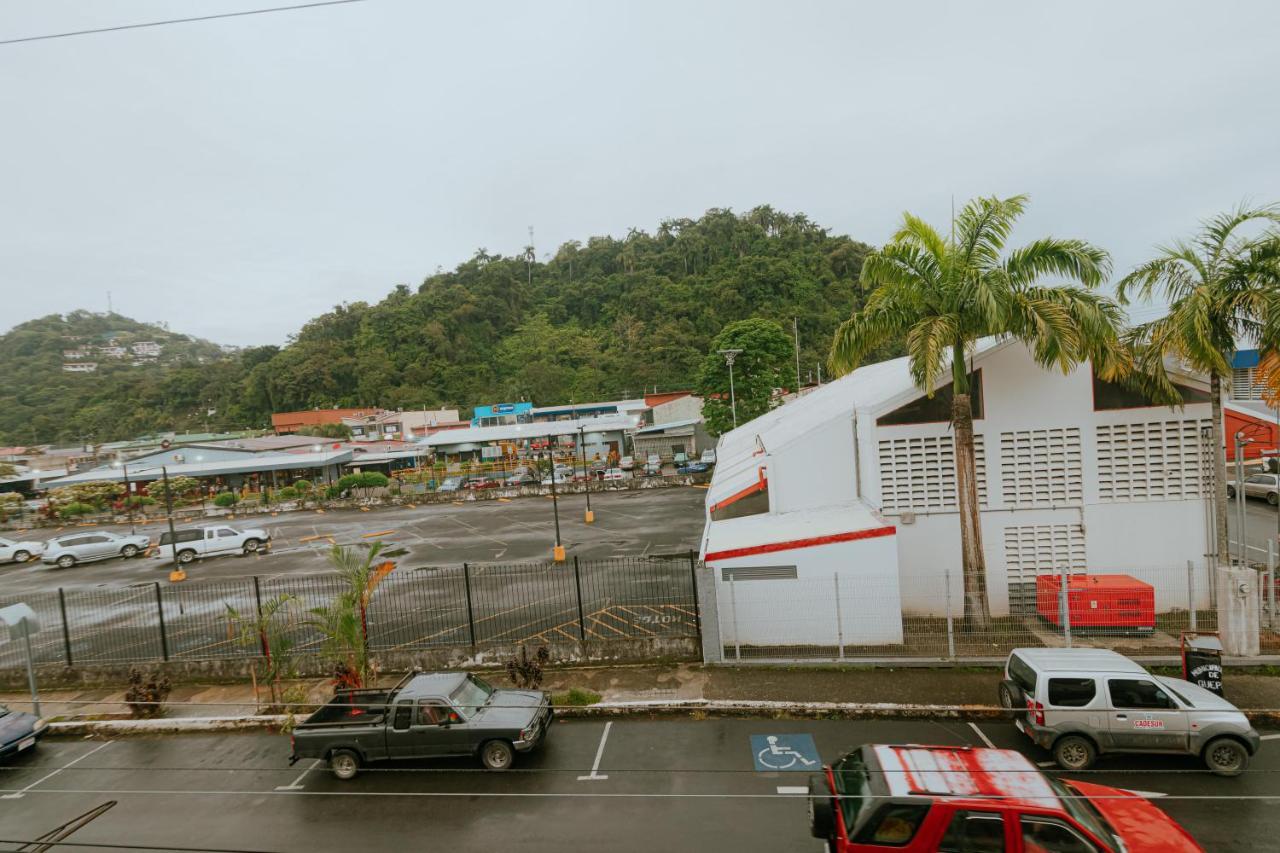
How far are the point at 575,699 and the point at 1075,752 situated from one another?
24.0 feet

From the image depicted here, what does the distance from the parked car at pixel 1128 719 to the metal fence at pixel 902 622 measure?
3131 millimetres

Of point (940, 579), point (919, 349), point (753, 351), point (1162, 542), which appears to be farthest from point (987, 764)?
point (753, 351)

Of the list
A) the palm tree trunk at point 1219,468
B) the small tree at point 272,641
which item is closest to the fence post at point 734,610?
the small tree at point 272,641

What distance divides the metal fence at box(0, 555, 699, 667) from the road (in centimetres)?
317

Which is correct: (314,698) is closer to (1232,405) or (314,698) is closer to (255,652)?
(255,652)

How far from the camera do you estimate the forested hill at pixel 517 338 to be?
77.8 m

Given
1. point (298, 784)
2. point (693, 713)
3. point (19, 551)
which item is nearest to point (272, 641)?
point (298, 784)

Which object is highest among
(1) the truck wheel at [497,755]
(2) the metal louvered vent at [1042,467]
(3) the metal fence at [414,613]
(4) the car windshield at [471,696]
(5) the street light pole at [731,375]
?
(5) the street light pole at [731,375]

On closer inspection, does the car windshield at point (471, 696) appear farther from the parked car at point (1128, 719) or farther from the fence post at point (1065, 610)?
the fence post at point (1065, 610)

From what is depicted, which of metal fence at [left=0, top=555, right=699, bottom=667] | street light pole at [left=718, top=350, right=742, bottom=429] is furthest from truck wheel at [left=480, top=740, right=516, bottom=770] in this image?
street light pole at [left=718, top=350, right=742, bottom=429]

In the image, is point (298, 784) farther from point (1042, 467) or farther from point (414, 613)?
point (1042, 467)

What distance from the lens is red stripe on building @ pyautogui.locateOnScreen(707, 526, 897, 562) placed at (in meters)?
12.4

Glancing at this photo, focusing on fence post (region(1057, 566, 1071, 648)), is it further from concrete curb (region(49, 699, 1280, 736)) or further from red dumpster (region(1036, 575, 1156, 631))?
concrete curb (region(49, 699, 1280, 736))

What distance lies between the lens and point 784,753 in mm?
9383
